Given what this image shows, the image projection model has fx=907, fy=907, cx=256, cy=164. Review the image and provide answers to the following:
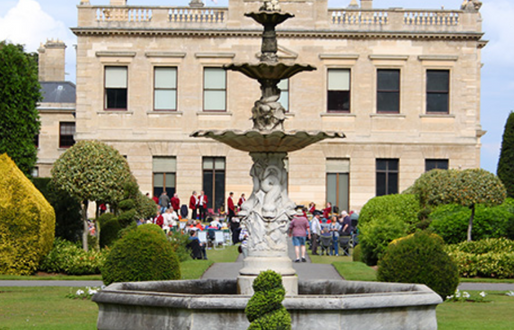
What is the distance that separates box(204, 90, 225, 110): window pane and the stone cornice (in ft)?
8.67

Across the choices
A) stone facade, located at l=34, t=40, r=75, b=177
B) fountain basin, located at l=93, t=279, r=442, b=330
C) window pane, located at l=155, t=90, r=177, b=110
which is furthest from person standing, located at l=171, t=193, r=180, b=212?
fountain basin, located at l=93, t=279, r=442, b=330

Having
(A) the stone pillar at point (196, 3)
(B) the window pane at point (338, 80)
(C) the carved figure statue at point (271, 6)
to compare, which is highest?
(A) the stone pillar at point (196, 3)

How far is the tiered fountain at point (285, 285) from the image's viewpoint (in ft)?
34.0

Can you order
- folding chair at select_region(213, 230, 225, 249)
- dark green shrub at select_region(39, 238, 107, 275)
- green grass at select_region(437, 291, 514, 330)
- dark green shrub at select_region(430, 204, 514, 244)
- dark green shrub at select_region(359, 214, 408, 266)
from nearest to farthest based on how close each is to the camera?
1. green grass at select_region(437, 291, 514, 330)
2. dark green shrub at select_region(39, 238, 107, 275)
3. dark green shrub at select_region(359, 214, 408, 266)
4. dark green shrub at select_region(430, 204, 514, 244)
5. folding chair at select_region(213, 230, 225, 249)

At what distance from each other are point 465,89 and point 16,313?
31.2m

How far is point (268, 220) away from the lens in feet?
42.6

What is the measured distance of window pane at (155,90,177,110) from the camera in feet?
139

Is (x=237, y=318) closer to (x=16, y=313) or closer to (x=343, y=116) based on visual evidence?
(x=16, y=313)

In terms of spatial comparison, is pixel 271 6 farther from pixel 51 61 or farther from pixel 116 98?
pixel 51 61

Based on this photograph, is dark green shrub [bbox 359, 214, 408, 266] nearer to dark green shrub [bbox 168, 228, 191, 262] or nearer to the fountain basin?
dark green shrub [bbox 168, 228, 191, 262]

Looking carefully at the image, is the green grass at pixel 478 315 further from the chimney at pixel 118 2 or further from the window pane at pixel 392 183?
the chimney at pixel 118 2

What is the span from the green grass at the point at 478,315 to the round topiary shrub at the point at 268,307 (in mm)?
6624

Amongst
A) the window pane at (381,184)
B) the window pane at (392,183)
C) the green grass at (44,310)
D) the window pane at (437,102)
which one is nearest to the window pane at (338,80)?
the window pane at (437,102)

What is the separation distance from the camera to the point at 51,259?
23359 mm
